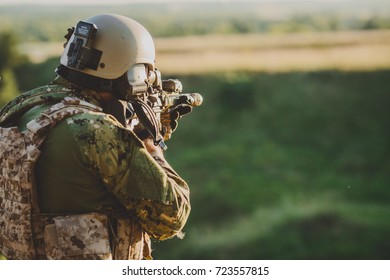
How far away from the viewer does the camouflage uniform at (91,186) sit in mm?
3256

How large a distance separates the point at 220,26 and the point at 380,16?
1260 centimetres

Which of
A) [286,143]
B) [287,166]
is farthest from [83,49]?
[286,143]

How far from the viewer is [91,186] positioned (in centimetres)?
332

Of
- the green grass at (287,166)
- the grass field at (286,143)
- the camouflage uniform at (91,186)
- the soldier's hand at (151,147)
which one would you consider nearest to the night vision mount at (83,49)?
the camouflage uniform at (91,186)

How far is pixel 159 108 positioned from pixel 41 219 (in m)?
0.86

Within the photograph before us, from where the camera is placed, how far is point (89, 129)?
10.6ft

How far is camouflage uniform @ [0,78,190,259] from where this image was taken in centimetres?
326

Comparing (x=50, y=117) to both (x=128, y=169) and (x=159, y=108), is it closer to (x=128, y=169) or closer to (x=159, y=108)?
(x=128, y=169)

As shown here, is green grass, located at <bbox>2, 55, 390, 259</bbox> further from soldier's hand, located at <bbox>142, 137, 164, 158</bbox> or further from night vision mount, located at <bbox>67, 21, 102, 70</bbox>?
night vision mount, located at <bbox>67, 21, 102, 70</bbox>

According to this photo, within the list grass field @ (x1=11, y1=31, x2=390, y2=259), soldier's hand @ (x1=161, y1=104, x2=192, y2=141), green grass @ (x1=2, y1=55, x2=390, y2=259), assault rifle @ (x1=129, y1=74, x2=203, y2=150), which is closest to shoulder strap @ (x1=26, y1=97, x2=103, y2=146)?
assault rifle @ (x1=129, y1=74, x2=203, y2=150)

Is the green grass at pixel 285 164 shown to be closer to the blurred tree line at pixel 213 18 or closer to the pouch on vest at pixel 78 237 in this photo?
the blurred tree line at pixel 213 18

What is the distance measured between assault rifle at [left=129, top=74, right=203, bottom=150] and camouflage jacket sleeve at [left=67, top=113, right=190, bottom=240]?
250 mm

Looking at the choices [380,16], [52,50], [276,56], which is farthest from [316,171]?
[380,16]

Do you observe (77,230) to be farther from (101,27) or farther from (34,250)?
(101,27)
